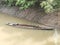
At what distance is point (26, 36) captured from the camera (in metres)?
8.20

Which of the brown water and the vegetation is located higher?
the vegetation

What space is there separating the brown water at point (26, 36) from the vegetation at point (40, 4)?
120 cm

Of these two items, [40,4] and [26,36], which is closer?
[26,36]

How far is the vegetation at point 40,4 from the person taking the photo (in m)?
8.84

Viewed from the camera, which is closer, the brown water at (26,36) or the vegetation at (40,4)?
the brown water at (26,36)

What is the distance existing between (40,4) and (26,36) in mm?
2042

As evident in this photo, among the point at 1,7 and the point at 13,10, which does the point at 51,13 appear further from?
the point at 1,7

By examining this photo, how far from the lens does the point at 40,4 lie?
939 cm

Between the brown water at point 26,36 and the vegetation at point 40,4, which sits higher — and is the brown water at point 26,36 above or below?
below

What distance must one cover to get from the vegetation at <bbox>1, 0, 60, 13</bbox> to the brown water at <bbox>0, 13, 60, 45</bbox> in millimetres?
1204

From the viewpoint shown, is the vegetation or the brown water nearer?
the brown water

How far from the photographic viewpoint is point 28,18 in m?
9.80

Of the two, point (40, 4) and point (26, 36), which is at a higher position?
point (40, 4)

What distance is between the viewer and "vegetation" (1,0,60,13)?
29.0 feet
